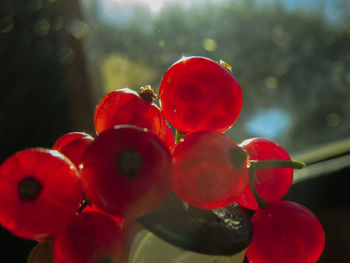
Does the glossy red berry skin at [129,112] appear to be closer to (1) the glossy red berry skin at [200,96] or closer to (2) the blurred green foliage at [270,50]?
(1) the glossy red berry skin at [200,96]

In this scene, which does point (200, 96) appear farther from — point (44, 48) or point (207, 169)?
point (44, 48)

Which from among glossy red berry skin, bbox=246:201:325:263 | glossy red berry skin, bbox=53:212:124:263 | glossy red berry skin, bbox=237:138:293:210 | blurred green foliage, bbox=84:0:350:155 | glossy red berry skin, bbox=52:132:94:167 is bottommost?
blurred green foliage, bbox=84:0:350:155

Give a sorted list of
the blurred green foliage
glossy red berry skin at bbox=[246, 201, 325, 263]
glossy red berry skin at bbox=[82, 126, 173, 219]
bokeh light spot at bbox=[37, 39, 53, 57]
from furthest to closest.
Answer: the blurred green foliage, bokeh light spot at bbox=[37, 39, 53, 57], glossy red berry skin at bbox=[246, 201, 325, 263], glossy red berry skin at bbox=[82, 126, 173, 219]

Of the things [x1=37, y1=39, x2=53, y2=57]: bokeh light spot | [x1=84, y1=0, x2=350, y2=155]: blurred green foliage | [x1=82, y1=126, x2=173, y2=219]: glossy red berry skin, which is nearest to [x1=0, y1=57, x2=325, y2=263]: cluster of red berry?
[x1=82, y1=126, x2=173, y2=219]: glossy red berry skin

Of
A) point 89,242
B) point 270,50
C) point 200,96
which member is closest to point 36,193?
point 89,242

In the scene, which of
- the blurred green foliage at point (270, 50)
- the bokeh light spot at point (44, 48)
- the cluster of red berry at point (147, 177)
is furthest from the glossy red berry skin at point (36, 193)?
the blurred green foliage at point (270, 50)

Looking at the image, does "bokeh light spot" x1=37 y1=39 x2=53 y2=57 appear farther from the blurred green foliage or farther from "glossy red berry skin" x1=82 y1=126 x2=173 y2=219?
the blurred green foliage
